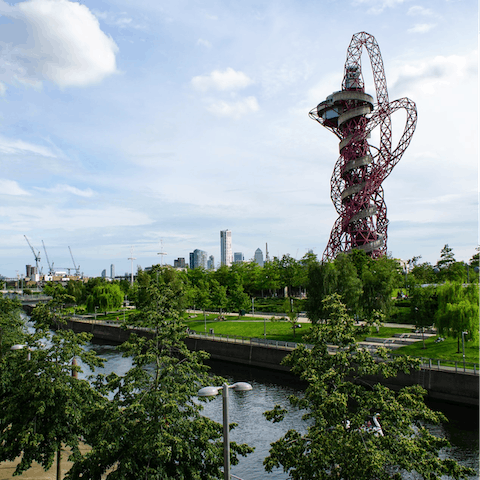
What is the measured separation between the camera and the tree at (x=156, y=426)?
11.9 m

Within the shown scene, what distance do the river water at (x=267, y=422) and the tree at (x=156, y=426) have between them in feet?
29.1

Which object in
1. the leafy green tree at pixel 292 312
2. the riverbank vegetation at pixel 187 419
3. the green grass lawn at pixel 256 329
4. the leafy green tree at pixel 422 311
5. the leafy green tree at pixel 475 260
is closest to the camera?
the riverbank vegetation at pixel 187 419

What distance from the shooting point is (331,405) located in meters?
12.0

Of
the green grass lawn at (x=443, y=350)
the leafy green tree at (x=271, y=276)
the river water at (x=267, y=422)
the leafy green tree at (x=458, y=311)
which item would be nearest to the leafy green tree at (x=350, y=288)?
the green grass lawn at (x=443, y=350)

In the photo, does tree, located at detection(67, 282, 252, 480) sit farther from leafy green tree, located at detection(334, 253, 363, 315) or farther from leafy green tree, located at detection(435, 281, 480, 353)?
leafy green tree, located at detection(334, 253, 363, 315)

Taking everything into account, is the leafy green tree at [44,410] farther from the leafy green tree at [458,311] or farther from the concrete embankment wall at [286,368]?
the leafy green tree at [458,311]

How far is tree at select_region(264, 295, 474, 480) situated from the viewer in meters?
11.1

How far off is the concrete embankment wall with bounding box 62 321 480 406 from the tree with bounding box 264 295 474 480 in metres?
6.19

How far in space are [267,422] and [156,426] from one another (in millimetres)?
17368

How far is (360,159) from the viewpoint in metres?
80.2

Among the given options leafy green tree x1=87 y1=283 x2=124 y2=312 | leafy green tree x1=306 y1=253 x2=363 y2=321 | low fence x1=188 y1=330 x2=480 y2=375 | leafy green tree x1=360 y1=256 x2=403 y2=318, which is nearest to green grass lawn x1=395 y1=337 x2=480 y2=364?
low fence x1=188 y1=330 x2=480 y2=375

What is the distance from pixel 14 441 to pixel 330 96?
83.1 meters

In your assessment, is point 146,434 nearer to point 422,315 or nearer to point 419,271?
point 422,315

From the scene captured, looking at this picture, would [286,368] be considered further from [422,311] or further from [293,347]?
[422,311]
